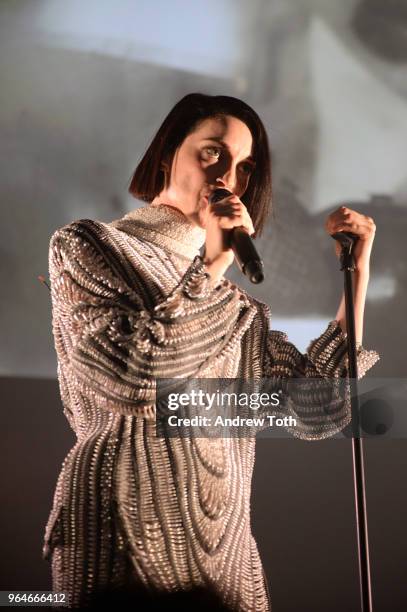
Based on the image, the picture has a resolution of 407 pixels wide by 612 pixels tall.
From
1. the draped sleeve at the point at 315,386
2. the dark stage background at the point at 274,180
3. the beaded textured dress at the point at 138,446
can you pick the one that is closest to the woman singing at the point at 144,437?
the beaded textured dress at the point at 138,446

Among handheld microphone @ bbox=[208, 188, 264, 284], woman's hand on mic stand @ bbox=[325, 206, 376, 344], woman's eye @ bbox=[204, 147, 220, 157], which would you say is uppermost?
woman's eye @ bbox=[204, 147, 220, 157]

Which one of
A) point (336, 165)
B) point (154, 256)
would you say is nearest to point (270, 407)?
point (154, 256)

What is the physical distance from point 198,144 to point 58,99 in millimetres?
544

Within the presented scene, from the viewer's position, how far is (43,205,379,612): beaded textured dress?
91 cm

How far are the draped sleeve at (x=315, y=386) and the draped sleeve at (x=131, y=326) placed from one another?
22 centimetres

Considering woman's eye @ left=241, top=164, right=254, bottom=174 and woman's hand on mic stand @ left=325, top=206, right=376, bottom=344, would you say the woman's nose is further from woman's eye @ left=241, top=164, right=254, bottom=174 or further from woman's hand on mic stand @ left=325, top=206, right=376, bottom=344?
woman's hand on mic stand @ left=325, top=206, right=376, bottom=344

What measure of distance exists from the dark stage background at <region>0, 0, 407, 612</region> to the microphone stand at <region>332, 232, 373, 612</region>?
0.44 meters

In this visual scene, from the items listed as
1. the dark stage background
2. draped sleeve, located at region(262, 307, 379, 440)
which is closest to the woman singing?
draped sleeve, located at region(262, 307, 379, 440)

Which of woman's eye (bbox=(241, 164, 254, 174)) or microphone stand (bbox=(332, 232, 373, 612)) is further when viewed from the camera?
woman's eye (bbox=(241, 164, 254, 174))

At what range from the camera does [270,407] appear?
46.7 inches

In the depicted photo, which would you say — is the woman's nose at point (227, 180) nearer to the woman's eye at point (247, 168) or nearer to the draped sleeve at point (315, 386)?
the woman's eye at point (247, 168)

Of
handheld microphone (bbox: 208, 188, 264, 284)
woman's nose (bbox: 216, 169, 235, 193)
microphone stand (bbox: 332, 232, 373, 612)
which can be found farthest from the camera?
woman's nose (bbox: 216, 169, 235, 193)

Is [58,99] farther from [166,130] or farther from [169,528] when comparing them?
[169,528]

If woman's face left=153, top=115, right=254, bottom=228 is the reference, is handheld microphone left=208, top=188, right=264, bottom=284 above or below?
below
